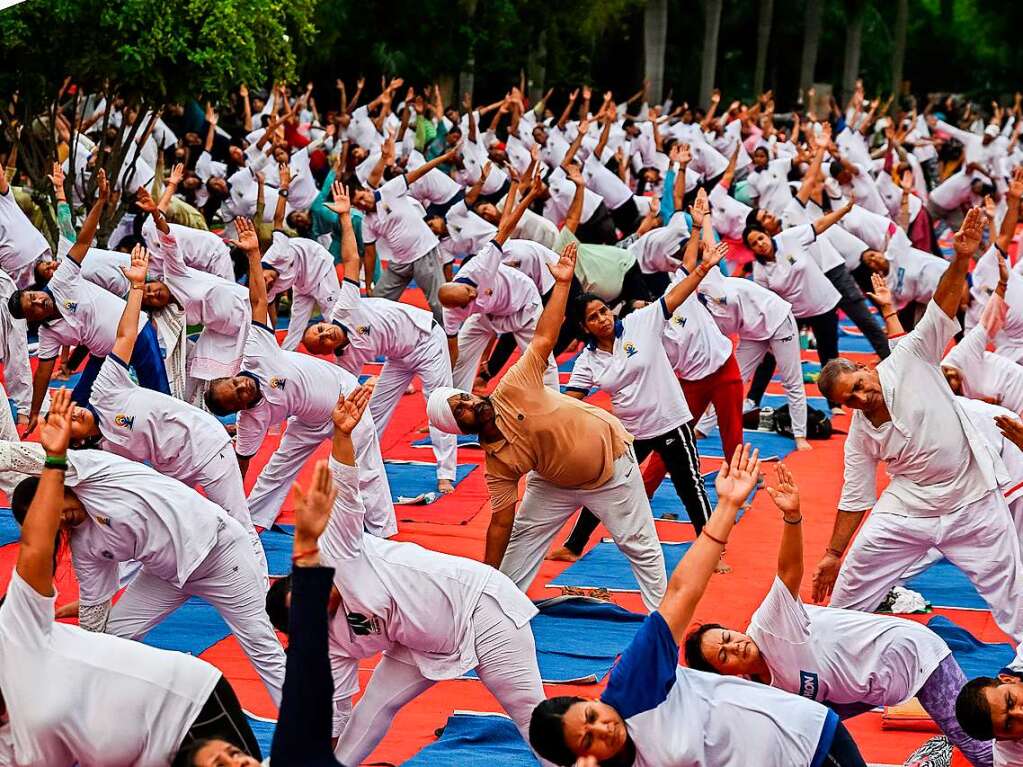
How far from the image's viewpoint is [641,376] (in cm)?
830

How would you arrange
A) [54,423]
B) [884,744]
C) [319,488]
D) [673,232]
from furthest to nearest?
[673,232] → [884,744] → [54,423] → [319,488]

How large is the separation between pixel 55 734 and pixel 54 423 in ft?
2.92

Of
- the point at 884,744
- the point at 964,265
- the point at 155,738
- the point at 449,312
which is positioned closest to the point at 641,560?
the point at 884,744

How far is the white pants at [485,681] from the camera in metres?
5.58

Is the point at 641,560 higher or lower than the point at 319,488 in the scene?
lower

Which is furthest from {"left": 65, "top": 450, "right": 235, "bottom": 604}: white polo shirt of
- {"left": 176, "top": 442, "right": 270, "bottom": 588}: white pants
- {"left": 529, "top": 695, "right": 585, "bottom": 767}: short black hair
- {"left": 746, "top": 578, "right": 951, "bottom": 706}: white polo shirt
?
{"left": 746, "top": 578, "right": 951, "bottom": 706}: white polo shirt

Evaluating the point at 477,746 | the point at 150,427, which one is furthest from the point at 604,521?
the point at 150,427

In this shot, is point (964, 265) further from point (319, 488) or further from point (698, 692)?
point (319, 488)

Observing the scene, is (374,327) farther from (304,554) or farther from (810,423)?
(304,554)

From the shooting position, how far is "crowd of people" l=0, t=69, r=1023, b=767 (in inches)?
181

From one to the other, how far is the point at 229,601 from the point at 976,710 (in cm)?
278

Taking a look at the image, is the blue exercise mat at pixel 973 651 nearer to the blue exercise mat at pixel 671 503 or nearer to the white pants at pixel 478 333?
the blue exercise mat at pixel 671 503

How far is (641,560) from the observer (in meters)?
7.34

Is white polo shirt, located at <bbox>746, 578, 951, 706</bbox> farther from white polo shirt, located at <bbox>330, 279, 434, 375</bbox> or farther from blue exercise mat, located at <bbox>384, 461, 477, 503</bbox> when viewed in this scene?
blue exercise mat, located at <bbox>384, 461, 477, 503</bbox>
